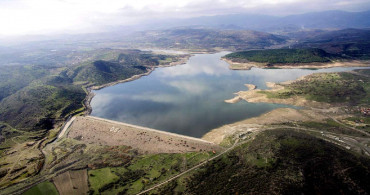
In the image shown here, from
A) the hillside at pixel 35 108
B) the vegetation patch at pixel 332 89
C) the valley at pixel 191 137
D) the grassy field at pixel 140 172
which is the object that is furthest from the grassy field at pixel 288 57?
the grassy field at pixel 140 172

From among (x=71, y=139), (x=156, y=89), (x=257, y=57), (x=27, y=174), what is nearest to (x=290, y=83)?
(x=257, y=57)

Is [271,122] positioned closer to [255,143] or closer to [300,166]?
[255,143]

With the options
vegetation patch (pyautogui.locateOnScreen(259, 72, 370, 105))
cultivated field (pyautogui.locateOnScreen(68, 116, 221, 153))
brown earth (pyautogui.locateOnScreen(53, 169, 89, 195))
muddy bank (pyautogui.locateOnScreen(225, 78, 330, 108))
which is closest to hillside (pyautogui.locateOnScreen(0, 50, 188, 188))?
brown earth (pyautogui.locateOnScreen(53, 169, 89, 195))

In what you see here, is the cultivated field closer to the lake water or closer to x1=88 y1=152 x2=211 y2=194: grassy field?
x1=88 y1=152 x2=211 y2=194: grassy field

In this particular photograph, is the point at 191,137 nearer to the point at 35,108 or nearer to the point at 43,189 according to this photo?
the point at 43,189

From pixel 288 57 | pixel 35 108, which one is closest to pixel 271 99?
pixel 288 57
